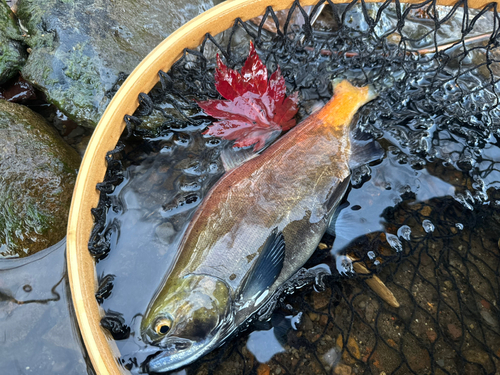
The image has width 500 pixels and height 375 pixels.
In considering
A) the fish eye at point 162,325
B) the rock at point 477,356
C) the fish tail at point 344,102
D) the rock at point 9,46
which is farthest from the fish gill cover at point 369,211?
the rock at point 9,46

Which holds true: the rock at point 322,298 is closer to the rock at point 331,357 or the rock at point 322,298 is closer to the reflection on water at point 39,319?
the rock at point 331,357

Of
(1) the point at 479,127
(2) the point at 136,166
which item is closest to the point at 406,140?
(1) the point at 479,127

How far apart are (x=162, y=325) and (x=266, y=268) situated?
0.77 m

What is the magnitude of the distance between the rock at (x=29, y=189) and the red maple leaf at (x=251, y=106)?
4.03 ft

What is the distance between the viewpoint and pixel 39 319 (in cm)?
239

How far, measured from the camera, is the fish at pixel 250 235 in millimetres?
2123

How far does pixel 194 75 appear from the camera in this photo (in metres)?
2.47

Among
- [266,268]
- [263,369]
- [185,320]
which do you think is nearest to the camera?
[185,320]

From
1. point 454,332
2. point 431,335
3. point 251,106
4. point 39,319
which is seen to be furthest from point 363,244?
point 39,319

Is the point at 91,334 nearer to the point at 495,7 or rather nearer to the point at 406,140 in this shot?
the point at 406,140

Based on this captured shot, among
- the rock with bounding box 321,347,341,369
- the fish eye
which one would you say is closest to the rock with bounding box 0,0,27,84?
the fish eye

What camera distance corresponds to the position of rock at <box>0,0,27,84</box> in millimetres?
2775

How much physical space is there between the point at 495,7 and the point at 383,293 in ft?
7.25

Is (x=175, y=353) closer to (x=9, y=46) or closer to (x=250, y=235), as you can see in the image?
(x=250, y=235)
